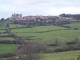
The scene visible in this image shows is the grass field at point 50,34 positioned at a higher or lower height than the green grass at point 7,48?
higher

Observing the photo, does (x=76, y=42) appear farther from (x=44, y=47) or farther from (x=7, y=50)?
(x=7, y=50)

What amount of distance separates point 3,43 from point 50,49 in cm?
1309

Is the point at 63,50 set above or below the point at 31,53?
below

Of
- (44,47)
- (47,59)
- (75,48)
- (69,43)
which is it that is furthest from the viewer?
(69,43)

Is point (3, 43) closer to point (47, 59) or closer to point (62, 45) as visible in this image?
point (62, 45)

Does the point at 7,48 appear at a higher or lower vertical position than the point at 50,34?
lower

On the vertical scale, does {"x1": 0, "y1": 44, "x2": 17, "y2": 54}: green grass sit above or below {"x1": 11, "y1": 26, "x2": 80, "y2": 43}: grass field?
below

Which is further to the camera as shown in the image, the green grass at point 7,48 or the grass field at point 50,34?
the grass field at point 50,34

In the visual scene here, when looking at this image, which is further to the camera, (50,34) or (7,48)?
(50,34)

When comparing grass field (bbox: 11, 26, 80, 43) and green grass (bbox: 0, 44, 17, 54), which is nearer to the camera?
green grass (bbox: 0, 44, 17, 54)

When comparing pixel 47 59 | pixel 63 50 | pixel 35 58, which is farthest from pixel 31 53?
pixel 63 50

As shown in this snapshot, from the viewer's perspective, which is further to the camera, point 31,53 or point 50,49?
point 50,49

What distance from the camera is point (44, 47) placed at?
1870 inches

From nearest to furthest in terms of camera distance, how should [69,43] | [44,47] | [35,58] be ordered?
1. [35,58]
2. [44,47]
3. [69,43]
